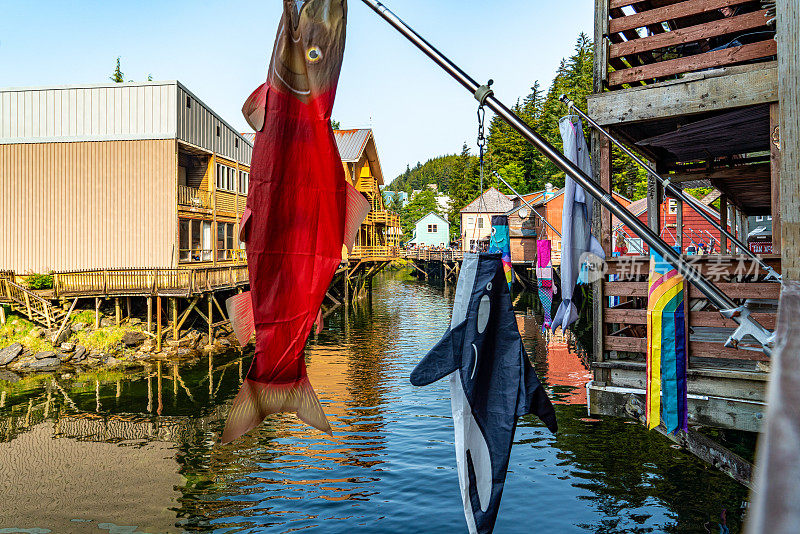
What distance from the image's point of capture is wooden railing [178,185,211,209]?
24.3 meters

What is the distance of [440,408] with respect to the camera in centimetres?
1441

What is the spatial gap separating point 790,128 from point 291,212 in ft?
12.3

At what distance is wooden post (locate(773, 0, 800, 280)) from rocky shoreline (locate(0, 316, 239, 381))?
66.1 ft

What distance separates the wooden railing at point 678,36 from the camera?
21.3 ft

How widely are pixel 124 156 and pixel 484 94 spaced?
941 inches

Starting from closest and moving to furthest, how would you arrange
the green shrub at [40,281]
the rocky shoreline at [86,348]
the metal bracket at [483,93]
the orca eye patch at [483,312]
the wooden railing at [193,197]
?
the metal bracket at [483,93], the orca eye patch at [483,312], the rocky shoreline at [86,348], the green shrub at [40,281], the wooden railing at [193,197]

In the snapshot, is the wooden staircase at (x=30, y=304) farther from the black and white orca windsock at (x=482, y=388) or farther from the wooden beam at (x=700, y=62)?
the black and white orca windsock at (x=482, y=388)

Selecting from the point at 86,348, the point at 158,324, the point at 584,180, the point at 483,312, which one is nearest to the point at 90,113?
the point at 158,324

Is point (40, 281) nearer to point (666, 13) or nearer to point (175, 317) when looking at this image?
point (175, 317)

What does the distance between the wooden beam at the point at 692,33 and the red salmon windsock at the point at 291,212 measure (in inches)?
195

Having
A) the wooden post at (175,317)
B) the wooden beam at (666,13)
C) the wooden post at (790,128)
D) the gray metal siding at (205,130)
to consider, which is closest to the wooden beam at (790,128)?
the wooden post at (790,128)

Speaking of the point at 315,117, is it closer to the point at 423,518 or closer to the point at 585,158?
the point at 585,158

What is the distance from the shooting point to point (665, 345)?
636cm

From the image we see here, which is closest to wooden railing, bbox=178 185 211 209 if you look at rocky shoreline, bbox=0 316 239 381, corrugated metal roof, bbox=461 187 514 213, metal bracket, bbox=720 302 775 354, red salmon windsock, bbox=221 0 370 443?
rocky shoreline, bbox=0 316 239 381
